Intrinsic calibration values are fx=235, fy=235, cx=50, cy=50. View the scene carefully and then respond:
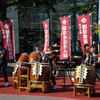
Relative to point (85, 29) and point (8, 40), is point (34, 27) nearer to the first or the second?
point (8, 40)

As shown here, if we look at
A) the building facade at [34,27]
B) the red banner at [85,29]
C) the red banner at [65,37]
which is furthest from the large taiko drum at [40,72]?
the building facade at [34,27]

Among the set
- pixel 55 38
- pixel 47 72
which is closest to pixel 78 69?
pixel 47 72

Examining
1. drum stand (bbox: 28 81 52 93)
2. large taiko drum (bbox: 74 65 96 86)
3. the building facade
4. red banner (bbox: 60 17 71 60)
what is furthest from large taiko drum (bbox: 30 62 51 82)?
the building facade

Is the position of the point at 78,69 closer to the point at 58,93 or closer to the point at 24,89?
A: the point at 58,93

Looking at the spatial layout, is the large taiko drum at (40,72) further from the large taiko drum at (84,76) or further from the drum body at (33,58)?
the large taiko drum at (84,76)

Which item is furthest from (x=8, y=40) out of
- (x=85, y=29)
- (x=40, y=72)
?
(x=40, y=72)

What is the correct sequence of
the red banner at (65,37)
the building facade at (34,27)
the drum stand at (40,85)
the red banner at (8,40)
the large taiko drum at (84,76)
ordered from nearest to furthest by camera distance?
the large taiko drum at (84,76) < the drum stand at (40,85) < the red banner at (65,37) < the red banner at (8,40) < the building facade at (34,27)

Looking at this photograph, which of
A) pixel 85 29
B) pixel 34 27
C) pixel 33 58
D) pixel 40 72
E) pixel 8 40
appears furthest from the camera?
pixel 34 27

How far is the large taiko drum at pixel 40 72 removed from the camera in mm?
8227

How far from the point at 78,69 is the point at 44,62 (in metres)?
1.63

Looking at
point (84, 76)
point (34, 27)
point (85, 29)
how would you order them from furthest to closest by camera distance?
point (34, 27) < point (85, 29) < point (84, 76)

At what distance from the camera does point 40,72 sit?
820 centimetres

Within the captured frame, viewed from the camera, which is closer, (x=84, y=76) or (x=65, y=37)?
(x=84, y=76)

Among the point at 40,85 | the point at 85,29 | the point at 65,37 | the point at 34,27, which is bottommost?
the point at 40,85
